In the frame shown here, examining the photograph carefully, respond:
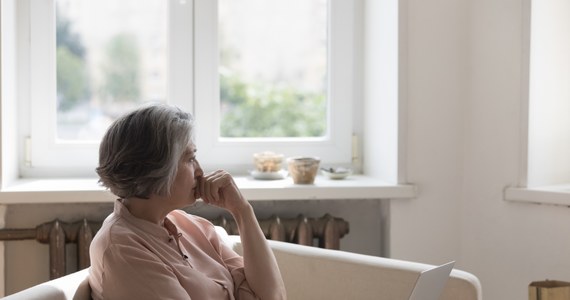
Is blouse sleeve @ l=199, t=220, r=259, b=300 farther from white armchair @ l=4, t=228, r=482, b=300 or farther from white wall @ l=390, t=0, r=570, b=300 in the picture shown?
white wall @ l=390, t=0, r=570, b=300

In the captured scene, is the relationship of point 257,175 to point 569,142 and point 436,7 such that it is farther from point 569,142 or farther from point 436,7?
point 569,142

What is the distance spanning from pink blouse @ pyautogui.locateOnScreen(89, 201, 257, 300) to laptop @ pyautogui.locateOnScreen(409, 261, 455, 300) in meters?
0.50

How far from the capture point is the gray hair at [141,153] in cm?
183

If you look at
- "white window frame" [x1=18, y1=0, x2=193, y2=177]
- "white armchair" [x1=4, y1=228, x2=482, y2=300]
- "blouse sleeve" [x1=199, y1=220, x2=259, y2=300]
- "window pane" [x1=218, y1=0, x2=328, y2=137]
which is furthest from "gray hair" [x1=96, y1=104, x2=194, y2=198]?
"window pane" [x1=218, y1=0, x2=328, y2=137]

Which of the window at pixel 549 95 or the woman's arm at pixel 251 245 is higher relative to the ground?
the window at pixel 549 95

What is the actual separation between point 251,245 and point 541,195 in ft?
4.17

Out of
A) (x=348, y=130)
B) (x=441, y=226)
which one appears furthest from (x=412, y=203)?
(x=348, y=130)

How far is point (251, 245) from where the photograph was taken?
81.7 inches

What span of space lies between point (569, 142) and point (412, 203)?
0.64 metres

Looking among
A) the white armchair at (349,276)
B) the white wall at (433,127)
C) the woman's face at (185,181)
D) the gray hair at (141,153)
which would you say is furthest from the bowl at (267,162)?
the gray hair at (141,153)

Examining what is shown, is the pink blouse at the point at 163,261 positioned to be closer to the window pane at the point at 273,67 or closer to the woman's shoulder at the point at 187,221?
the woman's shoulder at the point at 187,221

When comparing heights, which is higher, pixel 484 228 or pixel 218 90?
pixel 218 90

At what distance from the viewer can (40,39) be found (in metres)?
3.17

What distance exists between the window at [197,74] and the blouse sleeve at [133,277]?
1.54 m
